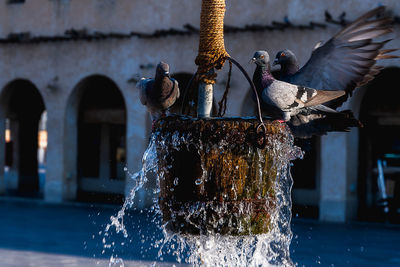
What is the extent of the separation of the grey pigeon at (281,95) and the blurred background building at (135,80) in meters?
9.48

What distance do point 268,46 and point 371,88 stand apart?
2498 millimetres

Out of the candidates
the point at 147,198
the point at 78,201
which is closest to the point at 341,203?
the point at 147,198

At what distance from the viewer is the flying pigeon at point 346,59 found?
4.34 meters

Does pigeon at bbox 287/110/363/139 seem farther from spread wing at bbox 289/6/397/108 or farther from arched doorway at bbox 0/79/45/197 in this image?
arched doorway at bbox 0/79/45/197

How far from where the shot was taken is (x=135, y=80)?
16.5m

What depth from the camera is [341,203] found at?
14109 millimetres

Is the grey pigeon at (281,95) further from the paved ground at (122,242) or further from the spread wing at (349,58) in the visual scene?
the paved ground at (122,242)

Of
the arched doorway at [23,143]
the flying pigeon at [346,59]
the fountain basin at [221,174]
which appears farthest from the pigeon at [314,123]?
the arched doorway at [23,143]

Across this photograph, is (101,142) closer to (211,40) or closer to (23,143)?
(23,143)

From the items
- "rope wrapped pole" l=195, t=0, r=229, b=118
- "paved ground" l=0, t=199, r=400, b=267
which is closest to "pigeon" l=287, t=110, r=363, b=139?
"rope wrapped pole" l=195, t=0, r=229, b=118

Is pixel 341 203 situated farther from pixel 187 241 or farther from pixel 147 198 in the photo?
pixel 187 241

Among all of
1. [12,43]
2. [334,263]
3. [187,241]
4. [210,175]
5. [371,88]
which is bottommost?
[334,263]

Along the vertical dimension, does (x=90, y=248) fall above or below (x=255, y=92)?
below

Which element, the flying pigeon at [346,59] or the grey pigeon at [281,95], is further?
the flying pigeon at [346,59]
